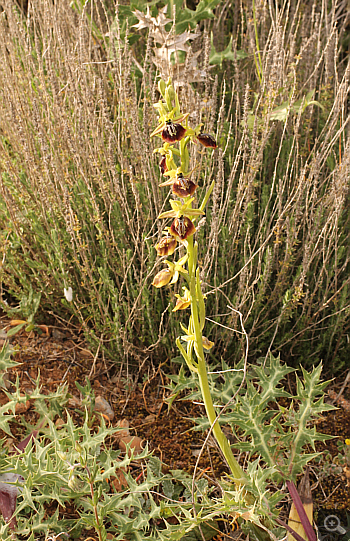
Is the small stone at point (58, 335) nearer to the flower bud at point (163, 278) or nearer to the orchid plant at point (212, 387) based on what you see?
the orchid plant at point (212, 387)

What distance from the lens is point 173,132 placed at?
1.05 metres

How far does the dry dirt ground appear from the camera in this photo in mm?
1747

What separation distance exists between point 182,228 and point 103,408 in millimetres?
1203

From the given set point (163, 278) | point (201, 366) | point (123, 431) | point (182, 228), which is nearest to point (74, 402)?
point (123, 431)

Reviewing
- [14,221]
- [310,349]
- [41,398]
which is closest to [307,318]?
[310,349]

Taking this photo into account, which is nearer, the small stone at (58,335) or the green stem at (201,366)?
the green stem at (201,366)

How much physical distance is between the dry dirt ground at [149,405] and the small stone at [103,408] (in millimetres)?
26

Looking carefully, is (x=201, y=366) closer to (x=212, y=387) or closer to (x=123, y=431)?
(x=212, y=387)

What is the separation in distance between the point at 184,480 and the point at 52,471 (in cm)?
50

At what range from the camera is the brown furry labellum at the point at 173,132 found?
105 centimetres

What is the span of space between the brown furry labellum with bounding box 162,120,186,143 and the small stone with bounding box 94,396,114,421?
1.36m

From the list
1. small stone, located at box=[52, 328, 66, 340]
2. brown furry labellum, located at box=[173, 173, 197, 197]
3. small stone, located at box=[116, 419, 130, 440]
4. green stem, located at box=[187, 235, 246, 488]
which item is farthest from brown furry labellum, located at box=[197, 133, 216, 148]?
small stone, located at box=[52, 328, 66, 340]

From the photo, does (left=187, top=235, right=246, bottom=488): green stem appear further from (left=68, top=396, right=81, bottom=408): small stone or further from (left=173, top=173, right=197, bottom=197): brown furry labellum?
(left=68, top=396, right=81, bottom=408): small stone

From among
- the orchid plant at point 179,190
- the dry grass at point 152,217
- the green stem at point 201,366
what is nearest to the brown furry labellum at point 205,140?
the orchid plant at point 179,190
